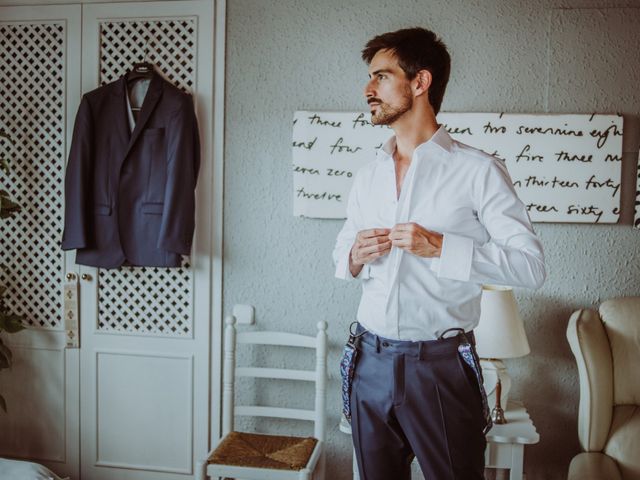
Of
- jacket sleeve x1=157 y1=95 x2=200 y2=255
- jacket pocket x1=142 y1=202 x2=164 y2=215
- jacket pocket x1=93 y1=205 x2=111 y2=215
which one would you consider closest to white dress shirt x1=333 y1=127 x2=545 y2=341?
jacket sleeve x1=157 y1=95 x2=200 y2=255

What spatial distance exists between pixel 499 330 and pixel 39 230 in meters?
2.17

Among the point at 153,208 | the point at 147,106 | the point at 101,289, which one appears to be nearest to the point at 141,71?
the point at 147,106

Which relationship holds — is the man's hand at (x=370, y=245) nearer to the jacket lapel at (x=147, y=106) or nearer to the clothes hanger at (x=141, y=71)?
the jacket lapel at (x=147, y=106)

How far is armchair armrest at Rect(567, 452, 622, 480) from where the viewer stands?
82.4 inches

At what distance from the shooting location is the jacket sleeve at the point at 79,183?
109 inches

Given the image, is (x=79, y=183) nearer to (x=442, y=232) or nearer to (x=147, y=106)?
(x=147, y=106)

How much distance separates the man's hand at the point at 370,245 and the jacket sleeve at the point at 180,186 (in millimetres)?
1320

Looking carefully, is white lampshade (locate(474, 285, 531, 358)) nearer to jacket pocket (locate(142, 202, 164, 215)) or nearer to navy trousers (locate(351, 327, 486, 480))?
navy trousers (locate(351, 327, 486, 480))

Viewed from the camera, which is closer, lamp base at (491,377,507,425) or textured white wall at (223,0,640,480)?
lamp base at (491,377,507,425)

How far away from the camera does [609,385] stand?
2.35 m

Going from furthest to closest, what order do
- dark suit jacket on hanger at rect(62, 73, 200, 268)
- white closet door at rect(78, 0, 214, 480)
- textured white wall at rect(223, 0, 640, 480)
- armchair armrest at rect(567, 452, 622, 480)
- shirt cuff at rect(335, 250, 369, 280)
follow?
white closet door at rect(78, 0, 214, 480) → dark suit jacket on hanger at rect(62, 73, 200, 268) → textured white wall at rect(223, 0, 640, 480) → armchair armrest at rect(567, 452, 622, 480) → shirt cuff at rect(335, 250, 369, 280)

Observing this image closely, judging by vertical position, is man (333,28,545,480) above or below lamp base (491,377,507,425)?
above

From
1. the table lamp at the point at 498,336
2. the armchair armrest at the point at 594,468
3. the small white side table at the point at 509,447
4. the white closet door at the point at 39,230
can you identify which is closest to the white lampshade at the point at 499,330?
the table lamp at the point at 498,336

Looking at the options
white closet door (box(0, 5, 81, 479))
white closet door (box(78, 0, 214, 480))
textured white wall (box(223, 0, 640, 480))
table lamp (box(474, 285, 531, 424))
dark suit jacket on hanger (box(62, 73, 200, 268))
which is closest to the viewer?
table lamp (box(474, 285, 531, 424))
